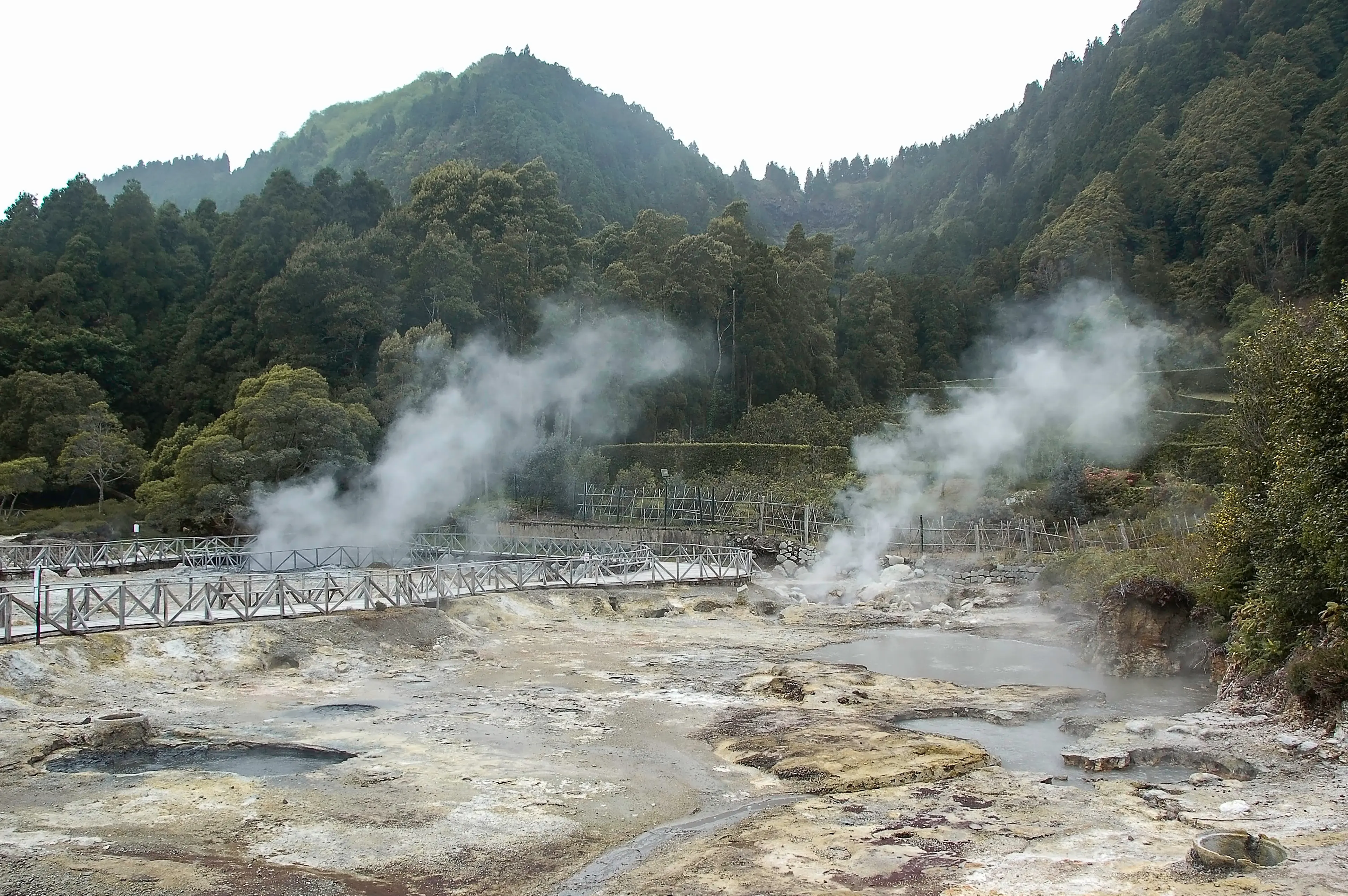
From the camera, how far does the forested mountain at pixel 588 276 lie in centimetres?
4456

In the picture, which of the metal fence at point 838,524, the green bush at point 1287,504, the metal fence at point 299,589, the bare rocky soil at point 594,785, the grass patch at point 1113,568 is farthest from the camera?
the metal fence at point 838,524

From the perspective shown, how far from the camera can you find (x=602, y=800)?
10.1 meters

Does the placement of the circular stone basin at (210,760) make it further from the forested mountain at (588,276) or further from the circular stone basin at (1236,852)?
the forested mountain at (588,276)

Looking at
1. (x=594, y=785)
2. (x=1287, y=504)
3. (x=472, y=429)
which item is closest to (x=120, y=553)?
(x=472, y=429)

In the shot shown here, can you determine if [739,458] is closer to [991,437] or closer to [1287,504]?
[991,437]

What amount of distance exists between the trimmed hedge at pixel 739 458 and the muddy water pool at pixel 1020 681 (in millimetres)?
19370

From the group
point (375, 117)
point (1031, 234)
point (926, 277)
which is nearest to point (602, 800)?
point (926, 277)

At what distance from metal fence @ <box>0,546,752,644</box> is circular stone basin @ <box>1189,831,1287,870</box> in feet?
55.0

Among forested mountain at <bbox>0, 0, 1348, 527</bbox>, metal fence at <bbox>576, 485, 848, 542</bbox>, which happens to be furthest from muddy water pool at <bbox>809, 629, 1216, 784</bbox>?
forested mountain at <bbox>0, 0, 1348, 527</bbox>

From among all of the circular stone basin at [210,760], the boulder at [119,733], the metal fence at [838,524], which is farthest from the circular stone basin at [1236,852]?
the metal fence at [838,524]

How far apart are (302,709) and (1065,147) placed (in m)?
81.3

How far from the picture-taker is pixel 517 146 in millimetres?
96938

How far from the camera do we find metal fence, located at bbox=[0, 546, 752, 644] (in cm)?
1683

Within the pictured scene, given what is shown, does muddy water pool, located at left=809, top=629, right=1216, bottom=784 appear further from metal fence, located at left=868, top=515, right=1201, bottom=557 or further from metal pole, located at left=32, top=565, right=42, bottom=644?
metal pole, located at left=32, top=565, right=42, bottom=644
